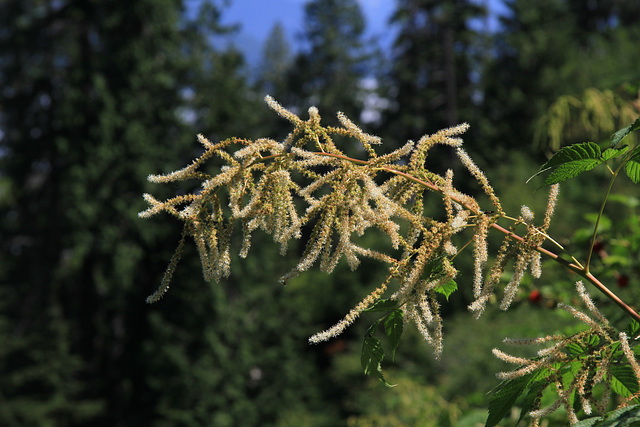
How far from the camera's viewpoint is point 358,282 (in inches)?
973

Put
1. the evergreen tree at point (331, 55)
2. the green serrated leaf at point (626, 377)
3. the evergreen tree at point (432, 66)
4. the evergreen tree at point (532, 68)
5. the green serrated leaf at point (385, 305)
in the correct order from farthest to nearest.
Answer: the evergreen tree at point (331, 55) < the evergreen tree at point (432, 66) < the evergreen tree at point (532, 68) < the green serrated leaf at point (385, 305) < the green serrated leaf at point (626, 377)

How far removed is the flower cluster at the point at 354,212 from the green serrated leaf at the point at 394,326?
0.06 metres

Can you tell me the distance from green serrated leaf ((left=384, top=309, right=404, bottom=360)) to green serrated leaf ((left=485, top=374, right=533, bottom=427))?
0.26m

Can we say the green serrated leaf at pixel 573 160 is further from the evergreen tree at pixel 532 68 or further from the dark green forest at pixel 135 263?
the evergreen tree at pixel 532 68

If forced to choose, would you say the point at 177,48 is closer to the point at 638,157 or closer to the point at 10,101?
the point at 10,101

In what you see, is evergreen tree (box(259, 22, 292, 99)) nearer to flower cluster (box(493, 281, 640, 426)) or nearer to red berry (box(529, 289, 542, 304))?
red berry (box(529, 289, 542, 304))

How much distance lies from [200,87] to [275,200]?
68.5ft

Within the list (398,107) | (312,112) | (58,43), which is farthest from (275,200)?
(398,107)

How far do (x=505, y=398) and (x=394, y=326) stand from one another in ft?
0.97

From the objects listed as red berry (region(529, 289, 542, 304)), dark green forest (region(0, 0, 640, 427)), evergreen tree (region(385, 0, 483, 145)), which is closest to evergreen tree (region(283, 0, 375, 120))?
evergreen tree (region(385, 0, 483, 145))

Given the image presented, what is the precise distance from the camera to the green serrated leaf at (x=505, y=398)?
1.28m

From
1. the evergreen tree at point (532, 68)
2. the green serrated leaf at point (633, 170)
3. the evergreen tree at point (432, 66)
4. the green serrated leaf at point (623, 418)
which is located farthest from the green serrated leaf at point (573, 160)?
the evergreen tree at point (432, 66)

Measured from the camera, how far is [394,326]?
140 centimetres

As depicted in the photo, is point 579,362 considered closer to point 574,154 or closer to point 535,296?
point 574,154
